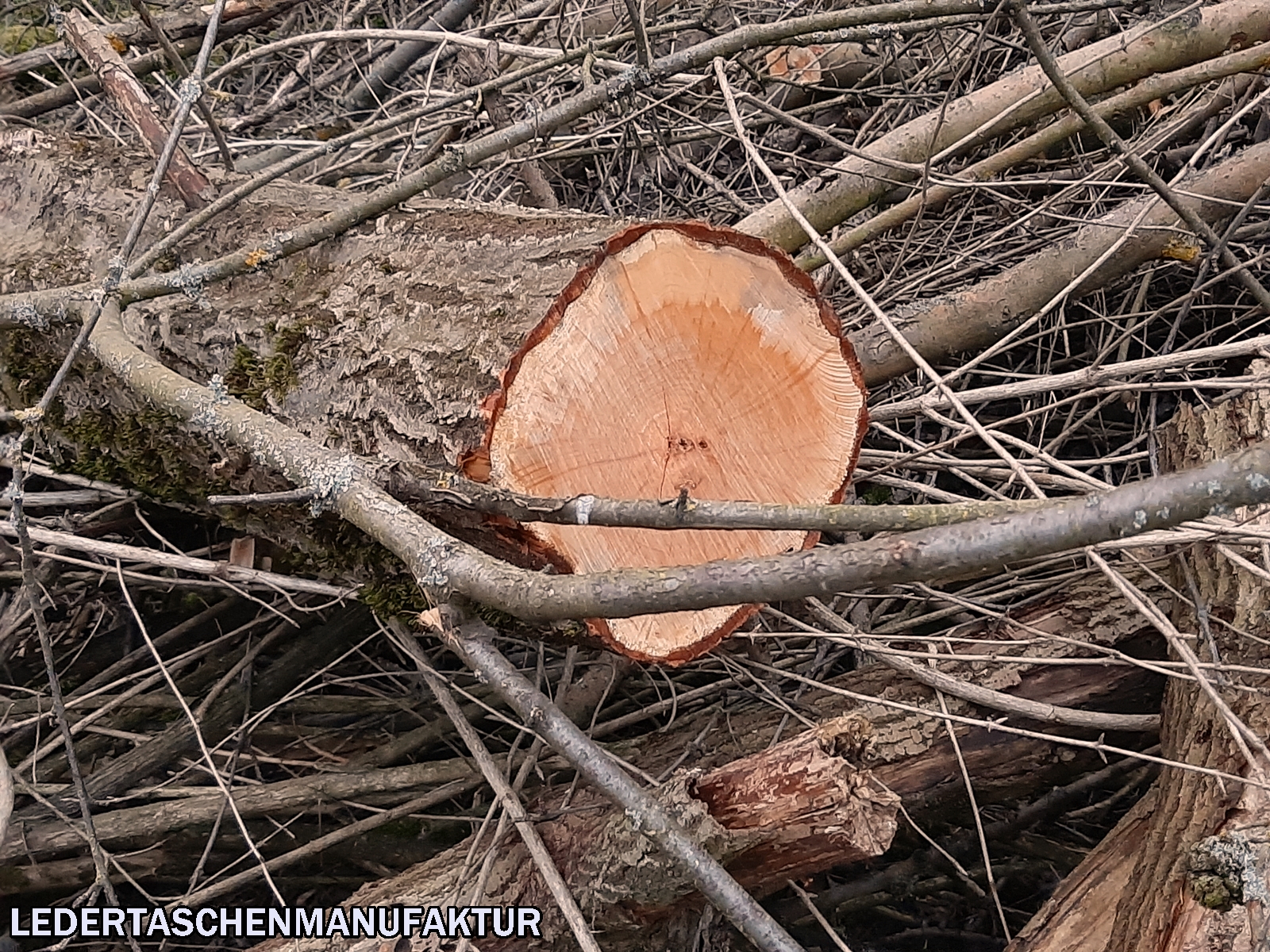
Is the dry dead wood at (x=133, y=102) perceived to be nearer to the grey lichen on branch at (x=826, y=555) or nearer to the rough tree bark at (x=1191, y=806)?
the grey lichen on branch at (x=826, y=555)

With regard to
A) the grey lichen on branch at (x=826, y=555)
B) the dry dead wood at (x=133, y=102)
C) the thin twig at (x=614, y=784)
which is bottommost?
the thin twig at (x=614, y=784)

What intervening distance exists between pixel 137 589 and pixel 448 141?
58.4 inches

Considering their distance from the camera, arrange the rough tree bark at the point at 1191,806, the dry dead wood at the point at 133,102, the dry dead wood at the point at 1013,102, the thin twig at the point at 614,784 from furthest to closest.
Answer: the dry dead wood at the point at 1013,102 → the dry dead wood at the point at 133,102 → the rough tree bark at the point at 1191,806 → the thin twig at the point at 614,784

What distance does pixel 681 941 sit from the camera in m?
1.66

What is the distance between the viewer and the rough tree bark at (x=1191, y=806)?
125cm

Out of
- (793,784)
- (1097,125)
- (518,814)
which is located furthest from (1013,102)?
(518,814)

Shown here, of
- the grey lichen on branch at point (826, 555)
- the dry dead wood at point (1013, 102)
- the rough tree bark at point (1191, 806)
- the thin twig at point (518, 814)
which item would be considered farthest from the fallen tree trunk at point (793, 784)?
the dry dead wood at point (1013, 102)

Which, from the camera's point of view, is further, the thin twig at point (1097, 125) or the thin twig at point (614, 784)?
the thin twig at point (1097, 125)

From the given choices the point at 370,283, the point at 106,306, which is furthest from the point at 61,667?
the point at 370,283

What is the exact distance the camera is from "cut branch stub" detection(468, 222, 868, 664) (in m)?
1.29

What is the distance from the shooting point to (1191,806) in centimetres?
139

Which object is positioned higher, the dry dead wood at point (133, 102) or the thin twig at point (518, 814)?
the dry dead wood at point (133, 102)

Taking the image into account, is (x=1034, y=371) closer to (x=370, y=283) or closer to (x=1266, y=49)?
(x=1266, y=49)

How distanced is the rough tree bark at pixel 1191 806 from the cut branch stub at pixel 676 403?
2.20ft
